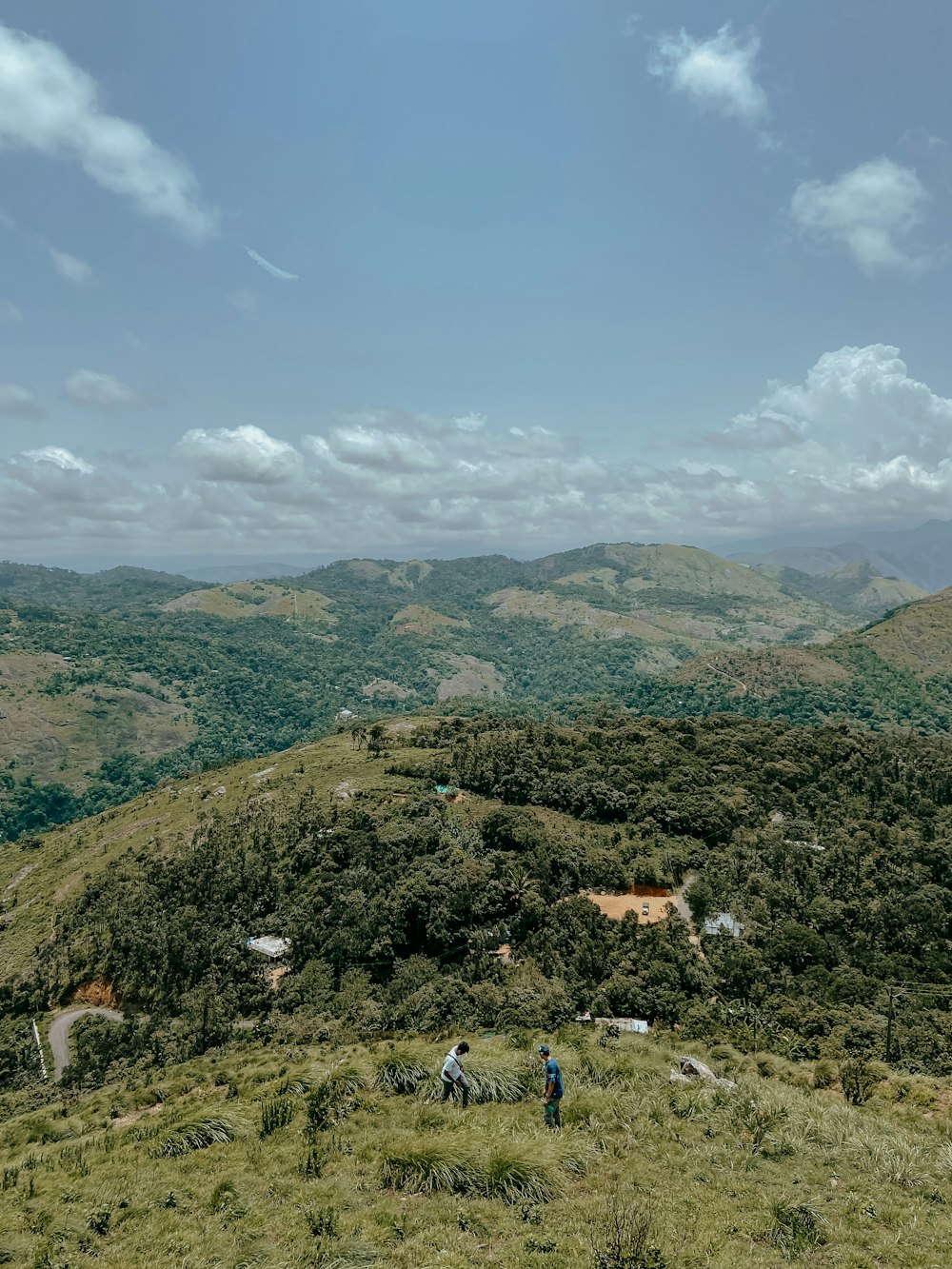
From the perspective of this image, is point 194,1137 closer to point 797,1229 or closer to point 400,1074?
point 400,1074

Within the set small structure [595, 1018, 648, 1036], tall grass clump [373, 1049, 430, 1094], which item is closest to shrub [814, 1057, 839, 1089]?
small structure [595, 1018, 648, 1036]

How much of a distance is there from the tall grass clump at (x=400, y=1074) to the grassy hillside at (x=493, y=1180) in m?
0.07

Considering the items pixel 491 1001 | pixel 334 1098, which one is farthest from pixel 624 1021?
pixel 334 1098

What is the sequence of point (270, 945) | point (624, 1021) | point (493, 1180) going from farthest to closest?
point (270, 945) → point (624, 1021) → point (493, 1180)

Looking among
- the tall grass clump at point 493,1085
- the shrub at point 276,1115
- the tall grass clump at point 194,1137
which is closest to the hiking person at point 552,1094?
the tall grass clump at point 493,1085

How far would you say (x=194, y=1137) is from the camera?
20453 millimetres

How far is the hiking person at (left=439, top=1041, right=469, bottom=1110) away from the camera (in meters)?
20.2

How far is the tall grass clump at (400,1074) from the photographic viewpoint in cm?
2202

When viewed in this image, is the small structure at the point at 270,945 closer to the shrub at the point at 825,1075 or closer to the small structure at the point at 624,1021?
the small structure at the point at 624,1021

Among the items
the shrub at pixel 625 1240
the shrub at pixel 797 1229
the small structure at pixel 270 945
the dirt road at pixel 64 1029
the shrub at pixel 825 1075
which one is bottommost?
the dirt road at pixel 64 1029

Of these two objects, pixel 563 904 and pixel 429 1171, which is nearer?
pixel 429 1171

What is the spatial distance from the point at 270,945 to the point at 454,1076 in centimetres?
5054

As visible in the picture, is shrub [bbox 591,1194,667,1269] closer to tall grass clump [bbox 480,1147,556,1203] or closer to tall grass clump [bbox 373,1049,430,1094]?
tall grass clump [bbox 480,1147,556,1203]

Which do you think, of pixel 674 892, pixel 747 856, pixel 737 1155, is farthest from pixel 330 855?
pixel 737 1155
